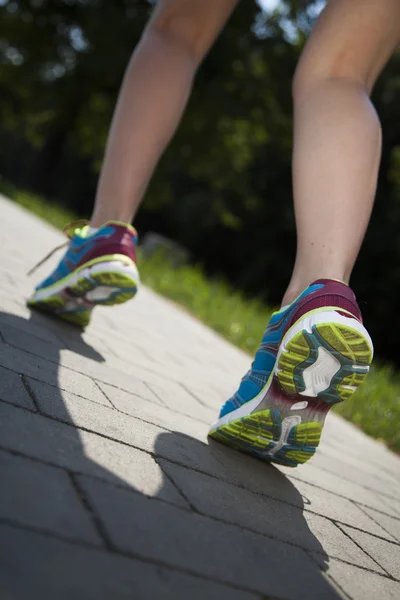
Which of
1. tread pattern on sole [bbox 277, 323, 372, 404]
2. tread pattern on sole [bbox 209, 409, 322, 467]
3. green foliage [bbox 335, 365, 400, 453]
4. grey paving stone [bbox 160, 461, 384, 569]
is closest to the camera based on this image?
grey paving stone [bbox 160, 461, 384, 569]

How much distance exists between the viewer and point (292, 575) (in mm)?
1155

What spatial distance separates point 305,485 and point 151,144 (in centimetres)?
125

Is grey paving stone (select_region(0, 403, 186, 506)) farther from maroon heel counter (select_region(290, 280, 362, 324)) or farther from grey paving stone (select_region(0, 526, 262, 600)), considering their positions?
maroon heel counter (select_region(290, 280, 362, 324))

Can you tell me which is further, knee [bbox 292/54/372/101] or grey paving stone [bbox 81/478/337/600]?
knee [bbox 292/54/372/101]

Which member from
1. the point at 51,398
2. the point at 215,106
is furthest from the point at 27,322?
the point at 215,106

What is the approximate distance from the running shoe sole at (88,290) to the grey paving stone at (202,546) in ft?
3.42

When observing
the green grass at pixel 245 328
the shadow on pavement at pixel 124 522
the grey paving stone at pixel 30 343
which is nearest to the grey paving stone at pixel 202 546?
the shadow on pavement at pixel 124 522

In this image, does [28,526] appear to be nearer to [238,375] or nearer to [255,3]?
[238,375]

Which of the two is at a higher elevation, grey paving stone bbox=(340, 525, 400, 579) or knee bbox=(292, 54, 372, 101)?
knee bbox=(292, 54, 372, 101)

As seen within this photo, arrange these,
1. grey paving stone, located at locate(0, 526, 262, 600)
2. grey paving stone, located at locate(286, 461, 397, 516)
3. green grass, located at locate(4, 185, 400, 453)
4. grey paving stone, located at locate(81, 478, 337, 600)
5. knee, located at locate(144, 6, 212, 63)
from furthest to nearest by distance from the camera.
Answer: green grass, located at locate(4, 185, 400, 453)
knee, located at locate(144, 6, 212, 63)
grey paving stone, located at locate(286, 461, 397, 516)
grey paving stone, located at locate(81, 478, 337, 600)
grey paving stone, located at locate(0, 526, 262, 600)

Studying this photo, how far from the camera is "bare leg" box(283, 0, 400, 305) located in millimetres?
1680

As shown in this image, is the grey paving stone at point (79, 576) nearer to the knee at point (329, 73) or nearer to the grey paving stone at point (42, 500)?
the grey paving stone at point (42, 500)

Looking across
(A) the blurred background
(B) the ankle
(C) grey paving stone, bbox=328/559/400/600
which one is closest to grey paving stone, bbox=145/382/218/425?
(B) the ankle

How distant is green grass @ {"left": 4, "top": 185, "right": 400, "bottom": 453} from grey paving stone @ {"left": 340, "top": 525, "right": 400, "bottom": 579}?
234 cm
